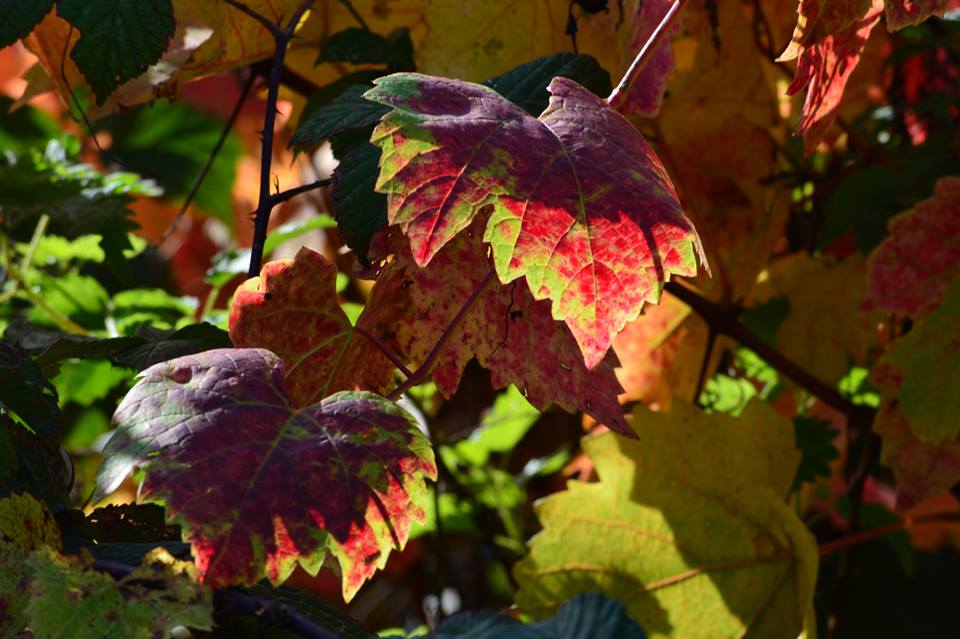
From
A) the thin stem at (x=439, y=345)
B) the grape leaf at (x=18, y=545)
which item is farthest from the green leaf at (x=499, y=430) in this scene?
the grape leaf at (x=18, y=545)

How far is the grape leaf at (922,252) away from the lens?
904 millimetres

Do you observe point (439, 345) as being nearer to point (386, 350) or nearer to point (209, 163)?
point (386, 350)

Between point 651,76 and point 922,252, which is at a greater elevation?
point 651,76

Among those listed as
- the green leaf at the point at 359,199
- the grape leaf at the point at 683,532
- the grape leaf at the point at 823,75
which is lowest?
the grape leaf at the point at 683,532

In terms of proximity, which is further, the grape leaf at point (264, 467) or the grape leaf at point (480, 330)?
the grape leaf at point (480, 330)

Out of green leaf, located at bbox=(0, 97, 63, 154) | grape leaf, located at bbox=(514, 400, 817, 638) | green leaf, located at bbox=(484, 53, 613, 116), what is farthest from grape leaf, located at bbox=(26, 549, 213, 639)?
green leaf, located at bbox=(0, 97, 63, 154)

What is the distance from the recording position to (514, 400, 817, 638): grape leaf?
35.7 inches

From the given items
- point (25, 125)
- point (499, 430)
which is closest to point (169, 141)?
point (25, 125)

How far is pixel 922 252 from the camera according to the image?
2.99 feet

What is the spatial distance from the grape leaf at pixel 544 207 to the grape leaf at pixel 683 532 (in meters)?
0.38

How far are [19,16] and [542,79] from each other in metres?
0.31

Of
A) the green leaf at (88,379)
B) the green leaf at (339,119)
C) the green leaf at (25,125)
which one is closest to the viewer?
the green leaf at (339,119)

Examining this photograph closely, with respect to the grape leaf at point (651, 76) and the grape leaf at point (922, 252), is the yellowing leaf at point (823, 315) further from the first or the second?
the grape leaf at point (651, 76)

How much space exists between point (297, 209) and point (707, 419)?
3.51ft
